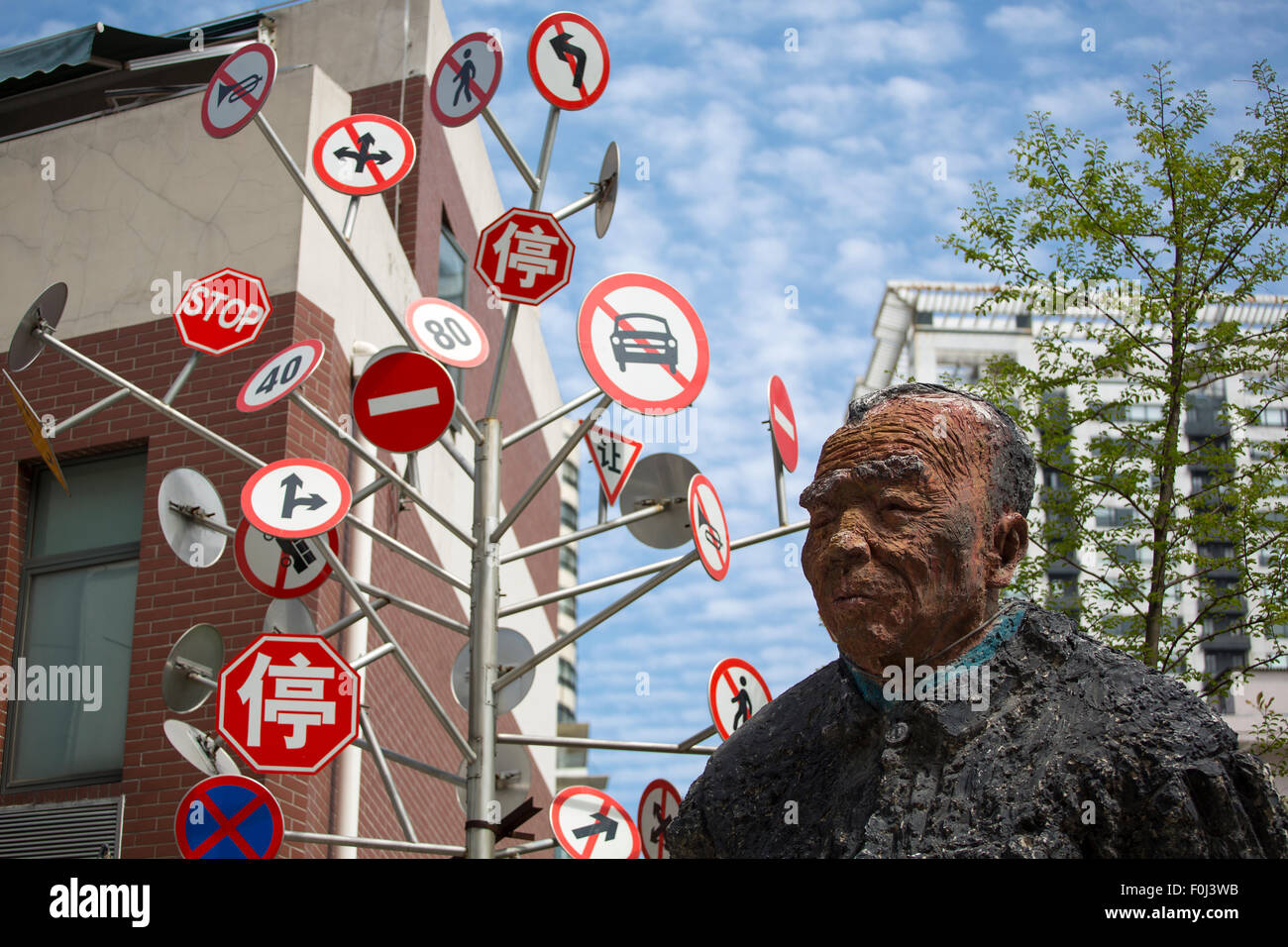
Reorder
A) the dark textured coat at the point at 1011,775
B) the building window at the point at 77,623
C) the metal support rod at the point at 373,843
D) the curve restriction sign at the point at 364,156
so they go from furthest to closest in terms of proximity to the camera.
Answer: the building window at the point at 77,623, the curve restriction sign at the point at 364,156, the metal support rod at the point at 373,843, the dark textured coat at the point at 1011,775

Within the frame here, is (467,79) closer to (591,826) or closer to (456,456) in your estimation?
(456,456)

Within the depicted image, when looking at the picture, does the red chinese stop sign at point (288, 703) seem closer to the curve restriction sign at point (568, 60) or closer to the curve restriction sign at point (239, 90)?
the curve restriction sign at point (239, 90)

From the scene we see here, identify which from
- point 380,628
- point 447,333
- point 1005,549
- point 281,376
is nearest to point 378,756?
point 380,628

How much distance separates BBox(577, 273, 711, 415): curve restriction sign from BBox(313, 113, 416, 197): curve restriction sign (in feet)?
5.79

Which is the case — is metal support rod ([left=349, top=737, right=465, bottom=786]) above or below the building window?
below

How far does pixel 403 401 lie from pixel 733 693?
251cm

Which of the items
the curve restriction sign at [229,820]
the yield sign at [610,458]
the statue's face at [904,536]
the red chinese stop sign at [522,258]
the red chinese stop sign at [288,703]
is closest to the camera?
the statue's face at [904,536]

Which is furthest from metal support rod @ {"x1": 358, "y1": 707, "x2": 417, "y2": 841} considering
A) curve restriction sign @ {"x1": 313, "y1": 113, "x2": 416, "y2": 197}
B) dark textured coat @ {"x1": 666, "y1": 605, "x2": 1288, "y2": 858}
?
dark textured coat @ {"x1": 666, "y1": 605, "x2": 1288, "y2": 858}

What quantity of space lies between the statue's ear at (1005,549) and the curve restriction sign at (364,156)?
5.74m

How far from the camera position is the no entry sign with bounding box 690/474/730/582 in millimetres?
7727

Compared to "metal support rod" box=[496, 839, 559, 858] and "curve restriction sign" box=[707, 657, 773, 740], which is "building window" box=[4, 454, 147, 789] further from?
"curve restriction sign" box=[707, 657, 773, 740]

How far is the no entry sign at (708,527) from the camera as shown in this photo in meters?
7.73

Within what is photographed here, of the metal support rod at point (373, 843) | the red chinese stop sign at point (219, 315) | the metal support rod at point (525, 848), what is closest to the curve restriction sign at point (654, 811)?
the metal support rod at point (525, 848)

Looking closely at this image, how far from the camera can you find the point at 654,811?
29.7ft
